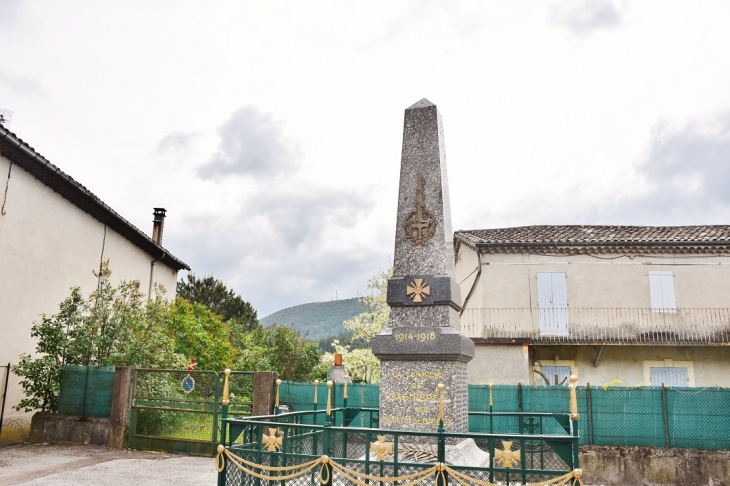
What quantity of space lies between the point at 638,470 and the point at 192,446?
9903 millimetres

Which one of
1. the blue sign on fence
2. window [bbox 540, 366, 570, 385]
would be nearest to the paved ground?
the blue sign on fence

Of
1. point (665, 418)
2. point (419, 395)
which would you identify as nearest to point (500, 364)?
point (665, 418)

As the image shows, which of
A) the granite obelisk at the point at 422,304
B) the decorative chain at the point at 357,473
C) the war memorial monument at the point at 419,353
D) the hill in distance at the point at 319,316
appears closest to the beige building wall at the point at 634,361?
the war memorial monument at the point at 419,353

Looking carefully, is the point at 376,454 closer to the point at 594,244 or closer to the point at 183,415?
the point at 183,415

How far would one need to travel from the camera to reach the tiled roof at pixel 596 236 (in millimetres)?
20750

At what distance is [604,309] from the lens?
68.5 ft

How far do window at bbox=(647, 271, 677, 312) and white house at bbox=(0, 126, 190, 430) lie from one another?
60.6 feet

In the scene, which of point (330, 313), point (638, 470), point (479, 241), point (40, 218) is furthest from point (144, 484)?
point (330, 313)

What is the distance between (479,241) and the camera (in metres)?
21.7

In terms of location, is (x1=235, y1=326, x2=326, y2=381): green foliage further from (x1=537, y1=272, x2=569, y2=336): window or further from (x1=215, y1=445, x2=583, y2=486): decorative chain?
(x1=215, y1=445, x2=583, y2=486): decorative chain

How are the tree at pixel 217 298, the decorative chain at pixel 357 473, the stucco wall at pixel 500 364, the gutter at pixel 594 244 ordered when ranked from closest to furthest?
the decorative chain at pixel 357 473 < the stucco wall at pixel 500 364 < the gutter at pixel 594 244 < the tree at pixel 217 298

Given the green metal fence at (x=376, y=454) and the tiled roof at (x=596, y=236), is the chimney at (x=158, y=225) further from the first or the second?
the green metal fence at (x=376, y=454)

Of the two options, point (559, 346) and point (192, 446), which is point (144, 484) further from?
point (559, 346)

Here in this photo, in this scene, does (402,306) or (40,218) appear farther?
(40,218)
